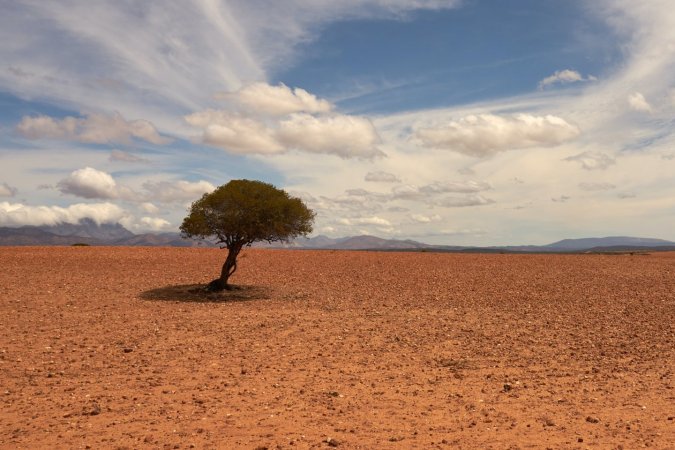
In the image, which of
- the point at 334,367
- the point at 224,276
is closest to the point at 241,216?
the point at 224,276

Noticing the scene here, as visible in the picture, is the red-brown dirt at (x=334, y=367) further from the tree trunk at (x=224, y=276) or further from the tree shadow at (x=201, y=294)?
the tree trunk at (x=224, y=276)

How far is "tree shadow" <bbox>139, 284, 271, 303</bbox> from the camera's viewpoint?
79.6 feet

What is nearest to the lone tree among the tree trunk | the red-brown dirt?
the tree trunk

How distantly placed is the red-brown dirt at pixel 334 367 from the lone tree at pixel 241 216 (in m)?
2.98

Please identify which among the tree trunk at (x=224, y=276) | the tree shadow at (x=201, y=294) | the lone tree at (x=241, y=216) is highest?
the lone tree at (x=241, y=216)

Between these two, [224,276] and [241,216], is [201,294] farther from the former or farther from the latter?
[241,216]

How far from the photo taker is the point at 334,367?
12.6m

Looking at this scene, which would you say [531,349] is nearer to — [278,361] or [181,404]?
[278,361]

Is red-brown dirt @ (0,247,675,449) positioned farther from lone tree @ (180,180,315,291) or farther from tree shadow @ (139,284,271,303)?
lone tree @ (180,180,315,291)

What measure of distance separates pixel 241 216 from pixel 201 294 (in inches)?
179

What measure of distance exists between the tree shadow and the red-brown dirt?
0.22 meters

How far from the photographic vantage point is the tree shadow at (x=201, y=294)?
24250mm

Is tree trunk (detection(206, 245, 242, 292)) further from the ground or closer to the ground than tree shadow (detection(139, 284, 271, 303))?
further from the ground

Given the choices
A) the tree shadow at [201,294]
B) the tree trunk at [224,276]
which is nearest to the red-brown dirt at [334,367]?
the tree shadow at [201,294]
